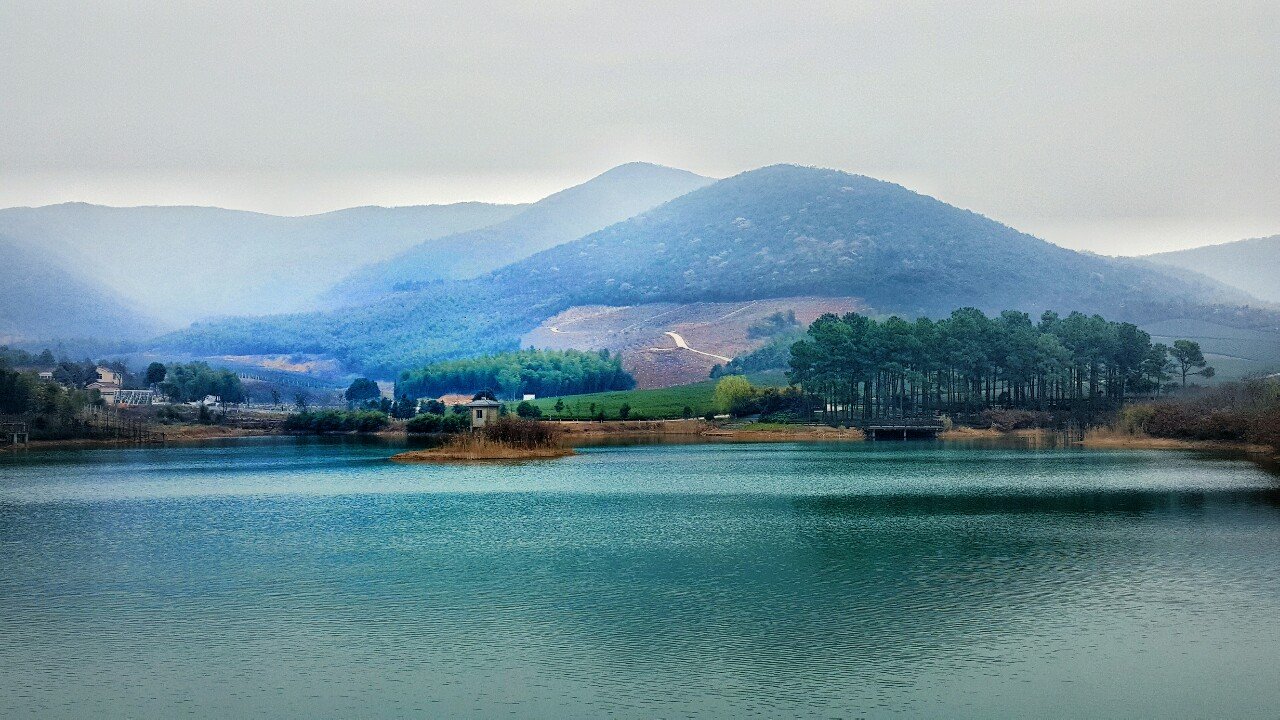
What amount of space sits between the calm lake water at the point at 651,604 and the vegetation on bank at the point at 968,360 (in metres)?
85.6

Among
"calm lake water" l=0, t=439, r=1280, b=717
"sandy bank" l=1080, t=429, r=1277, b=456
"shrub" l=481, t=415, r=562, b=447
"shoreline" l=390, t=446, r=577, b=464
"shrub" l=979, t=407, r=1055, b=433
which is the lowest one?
"calm lake water" l=0, t=439, r=1280, b=717

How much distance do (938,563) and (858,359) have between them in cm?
10979

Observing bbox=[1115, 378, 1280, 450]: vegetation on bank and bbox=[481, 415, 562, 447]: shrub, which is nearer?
bbox=[1115, 378, 1280, 450]: vegetation on bank

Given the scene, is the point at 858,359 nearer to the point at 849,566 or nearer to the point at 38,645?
the point at 849,566

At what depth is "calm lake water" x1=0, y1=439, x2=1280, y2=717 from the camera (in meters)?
21.9

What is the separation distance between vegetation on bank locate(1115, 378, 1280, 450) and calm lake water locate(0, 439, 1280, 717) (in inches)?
1192

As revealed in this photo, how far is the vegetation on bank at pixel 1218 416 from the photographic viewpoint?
86.7m

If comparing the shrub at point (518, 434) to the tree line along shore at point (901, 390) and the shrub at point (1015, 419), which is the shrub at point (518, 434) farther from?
the shrub at point (1015, 419)

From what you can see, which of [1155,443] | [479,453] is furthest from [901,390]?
[479,453]

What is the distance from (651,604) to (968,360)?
121737 mm

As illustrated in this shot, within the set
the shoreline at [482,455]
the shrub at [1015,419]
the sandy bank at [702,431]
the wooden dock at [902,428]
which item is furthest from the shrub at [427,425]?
the shrub at [1015,419]

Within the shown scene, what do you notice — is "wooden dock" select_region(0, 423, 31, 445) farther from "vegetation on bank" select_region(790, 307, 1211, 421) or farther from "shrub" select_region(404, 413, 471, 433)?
"vegetation on bank" select_region(790, 307, 1211, 421)

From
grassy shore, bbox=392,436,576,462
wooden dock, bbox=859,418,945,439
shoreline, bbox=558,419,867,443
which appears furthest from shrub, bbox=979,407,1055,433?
grassy shore, bbox=392,436,576,462

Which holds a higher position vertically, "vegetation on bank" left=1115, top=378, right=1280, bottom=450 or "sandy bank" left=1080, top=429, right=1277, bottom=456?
"vegetation on bank" left=1115, top=378, right=1280, bottom=450
